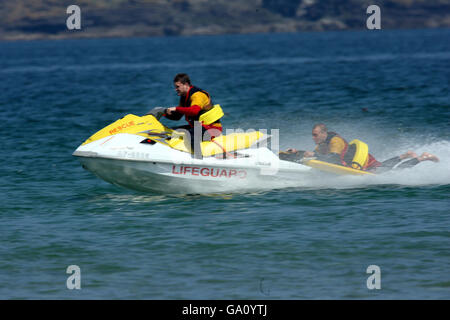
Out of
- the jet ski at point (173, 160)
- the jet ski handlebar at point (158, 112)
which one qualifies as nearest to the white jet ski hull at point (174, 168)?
the jet ski at point (173, 160)

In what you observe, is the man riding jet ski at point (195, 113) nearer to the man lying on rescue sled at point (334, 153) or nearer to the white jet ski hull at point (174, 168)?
the white jet ski hull at point (174, 168)

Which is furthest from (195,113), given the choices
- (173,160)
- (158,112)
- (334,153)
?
(334,153)

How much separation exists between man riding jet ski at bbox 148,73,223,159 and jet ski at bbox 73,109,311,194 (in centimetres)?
12

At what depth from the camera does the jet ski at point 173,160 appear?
12320 mm

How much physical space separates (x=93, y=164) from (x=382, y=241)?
5.26m

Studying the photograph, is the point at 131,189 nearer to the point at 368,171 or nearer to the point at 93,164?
the point at 93,164

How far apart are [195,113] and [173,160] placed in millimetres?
940

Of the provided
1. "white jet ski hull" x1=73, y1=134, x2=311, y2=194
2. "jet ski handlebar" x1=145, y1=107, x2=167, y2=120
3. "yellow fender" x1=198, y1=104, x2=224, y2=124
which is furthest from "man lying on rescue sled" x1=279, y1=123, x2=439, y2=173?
"jet ski handlebar" x1=145, y1=107, x2=167, y2=120

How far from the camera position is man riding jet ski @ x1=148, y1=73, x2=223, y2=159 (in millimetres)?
12352

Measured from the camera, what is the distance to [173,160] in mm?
12477

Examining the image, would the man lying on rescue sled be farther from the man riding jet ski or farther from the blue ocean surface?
the man riding jet ski

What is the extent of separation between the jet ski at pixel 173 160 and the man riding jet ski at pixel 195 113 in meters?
0.12
